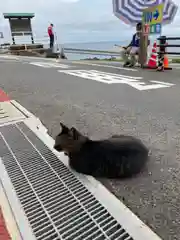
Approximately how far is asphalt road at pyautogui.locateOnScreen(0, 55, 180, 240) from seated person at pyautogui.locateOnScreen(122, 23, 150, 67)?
1.96 m

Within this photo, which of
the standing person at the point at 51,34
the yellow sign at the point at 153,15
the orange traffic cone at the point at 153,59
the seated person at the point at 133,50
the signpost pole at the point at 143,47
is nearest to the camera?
the yellow sign at the point at 153,15

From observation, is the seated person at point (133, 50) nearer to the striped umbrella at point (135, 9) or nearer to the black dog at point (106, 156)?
the striped umbrella at point (135, 9)

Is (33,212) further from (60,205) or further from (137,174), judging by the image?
(137,174)

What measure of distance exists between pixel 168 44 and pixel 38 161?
7016 mm

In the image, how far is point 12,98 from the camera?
5.00 meters

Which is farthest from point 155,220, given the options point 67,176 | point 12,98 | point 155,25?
point 155,25

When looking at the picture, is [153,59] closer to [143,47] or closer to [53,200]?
[143,47]

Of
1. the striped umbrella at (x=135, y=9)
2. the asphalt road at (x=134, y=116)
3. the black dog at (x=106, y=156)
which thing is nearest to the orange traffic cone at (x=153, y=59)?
the striped umbrella at (x=135, y=9)

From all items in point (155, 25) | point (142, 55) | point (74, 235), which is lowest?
point (74, 235)

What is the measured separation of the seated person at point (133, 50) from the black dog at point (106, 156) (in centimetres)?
721

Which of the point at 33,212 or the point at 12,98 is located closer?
the point at 33,212

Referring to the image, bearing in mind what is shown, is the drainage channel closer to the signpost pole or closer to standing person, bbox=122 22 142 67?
the signpost pole

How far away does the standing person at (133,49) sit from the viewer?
→ 8.55m

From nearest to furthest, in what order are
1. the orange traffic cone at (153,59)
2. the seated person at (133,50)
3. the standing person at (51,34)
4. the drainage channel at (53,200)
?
the drainage channel at (53,200) < the orange traffic cone at (153,59) < the seated person at (133,50) < the standing person at (51,34)
